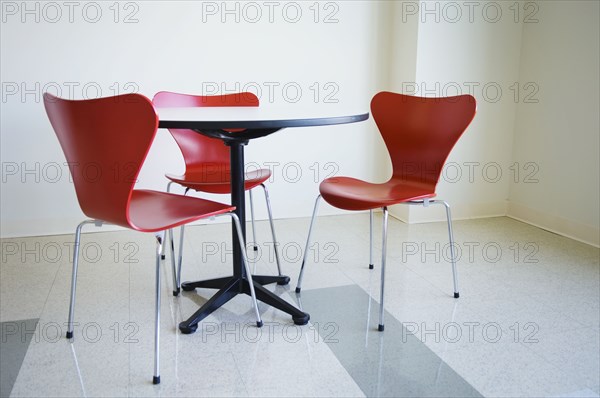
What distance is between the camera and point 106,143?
1.77 meters

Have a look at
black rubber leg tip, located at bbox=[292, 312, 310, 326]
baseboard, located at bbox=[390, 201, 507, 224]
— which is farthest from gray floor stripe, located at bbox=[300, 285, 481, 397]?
baseboard, located at bbox=[390, 201, 507, 224]

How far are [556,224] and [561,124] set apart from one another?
26.7 inches

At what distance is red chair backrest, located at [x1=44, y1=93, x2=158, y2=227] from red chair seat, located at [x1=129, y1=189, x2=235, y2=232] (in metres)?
0.10

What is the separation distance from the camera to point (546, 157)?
149 inches

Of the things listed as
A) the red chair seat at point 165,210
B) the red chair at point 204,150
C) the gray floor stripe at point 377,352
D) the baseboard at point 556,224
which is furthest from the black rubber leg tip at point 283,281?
the baseboard at point 556,224

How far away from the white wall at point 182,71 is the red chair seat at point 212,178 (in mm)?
861

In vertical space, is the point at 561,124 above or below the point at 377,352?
above

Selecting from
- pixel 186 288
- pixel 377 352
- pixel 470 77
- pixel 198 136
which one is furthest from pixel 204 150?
pixel 470 77

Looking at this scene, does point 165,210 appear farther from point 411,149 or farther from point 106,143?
point 411,149

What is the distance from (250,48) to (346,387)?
2.60 metres

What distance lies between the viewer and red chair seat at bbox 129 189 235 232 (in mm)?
1903

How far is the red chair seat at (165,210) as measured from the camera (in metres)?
1.90

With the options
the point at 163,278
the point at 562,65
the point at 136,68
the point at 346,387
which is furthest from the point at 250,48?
the point at 346,387

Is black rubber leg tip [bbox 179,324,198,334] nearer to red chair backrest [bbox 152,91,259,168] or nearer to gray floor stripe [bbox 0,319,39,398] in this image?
gray floor stripe [bbox 0,319,39,398]
